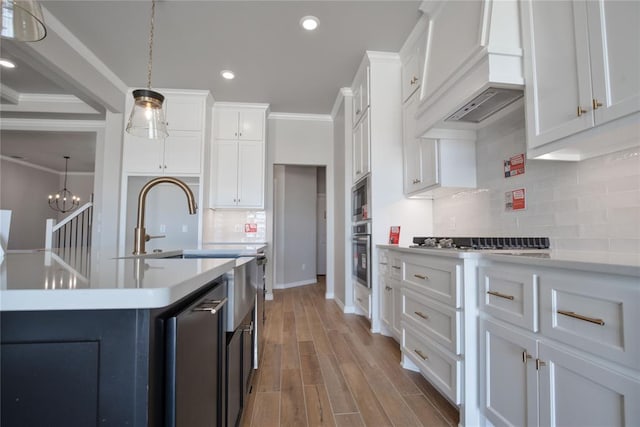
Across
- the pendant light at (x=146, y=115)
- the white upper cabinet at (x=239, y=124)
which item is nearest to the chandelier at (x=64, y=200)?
the white upper cabinet at (x=239, y=124)

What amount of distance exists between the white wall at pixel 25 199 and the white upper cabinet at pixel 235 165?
19.5ft

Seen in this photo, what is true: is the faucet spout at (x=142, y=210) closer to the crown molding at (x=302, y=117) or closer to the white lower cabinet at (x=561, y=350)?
the white lower cabinet at (x=561, y=350)

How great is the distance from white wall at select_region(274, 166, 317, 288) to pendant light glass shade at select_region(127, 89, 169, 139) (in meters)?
3.65

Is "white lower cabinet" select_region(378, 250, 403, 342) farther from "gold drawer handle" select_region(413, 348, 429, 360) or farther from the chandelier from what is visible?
the chandelier

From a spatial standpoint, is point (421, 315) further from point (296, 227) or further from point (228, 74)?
point (296, 227)

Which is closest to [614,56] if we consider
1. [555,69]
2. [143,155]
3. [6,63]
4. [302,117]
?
[555,69]

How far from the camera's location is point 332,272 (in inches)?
181

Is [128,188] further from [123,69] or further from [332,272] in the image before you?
[332,272]

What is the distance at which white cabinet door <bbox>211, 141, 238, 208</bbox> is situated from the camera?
426 centimetres

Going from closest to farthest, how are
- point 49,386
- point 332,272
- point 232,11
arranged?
point 49,386 < point 232,11 < point 332,272

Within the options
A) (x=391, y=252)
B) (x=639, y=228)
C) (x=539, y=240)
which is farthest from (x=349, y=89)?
(x=639, y=228)

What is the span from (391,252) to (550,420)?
160 centimetres

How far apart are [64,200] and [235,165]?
6.77m

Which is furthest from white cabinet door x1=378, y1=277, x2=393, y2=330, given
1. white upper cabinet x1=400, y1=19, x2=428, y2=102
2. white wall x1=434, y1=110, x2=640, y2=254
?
white upper cabinet x1=400, y1=19, x2=428, y2=102
